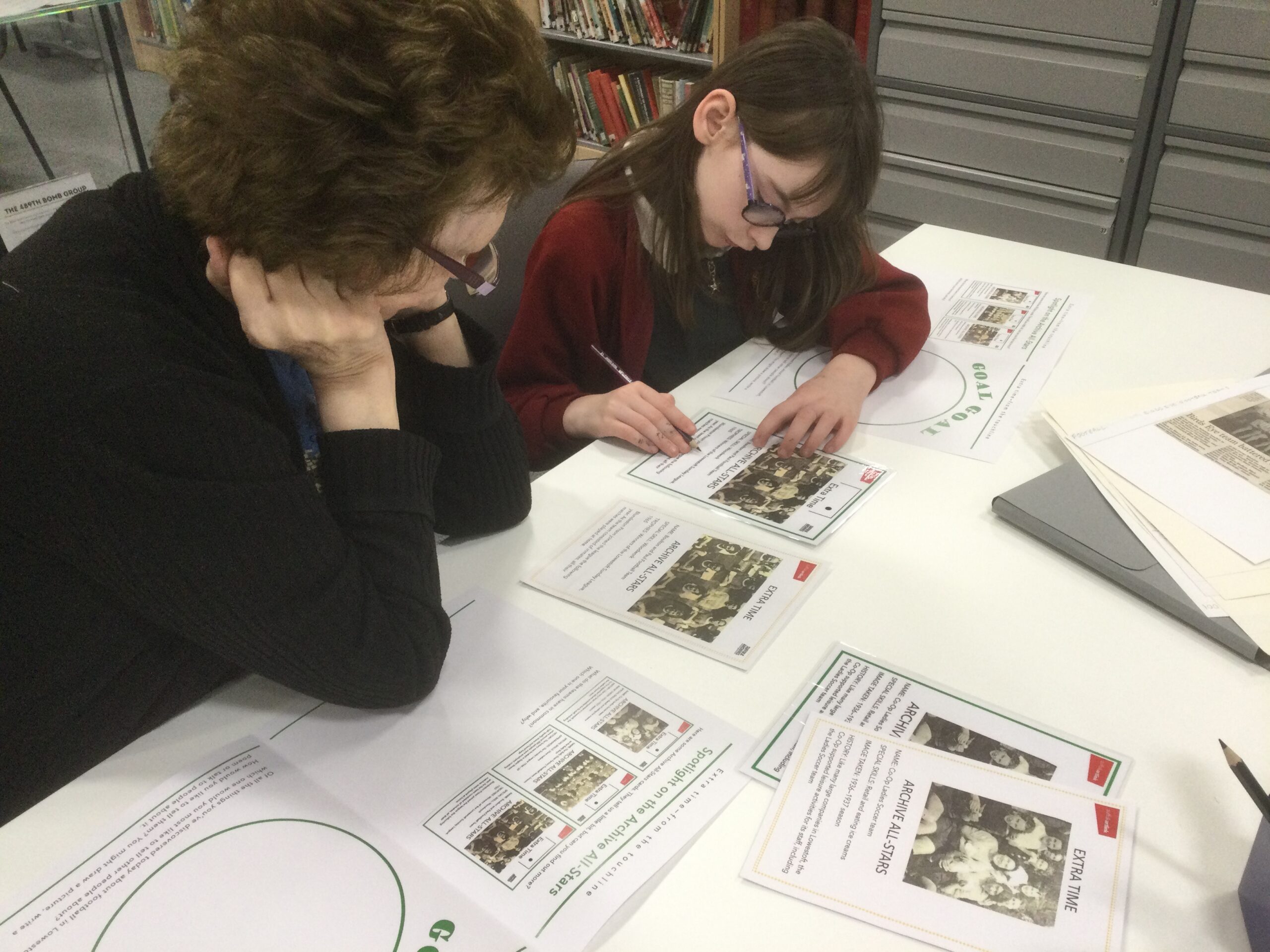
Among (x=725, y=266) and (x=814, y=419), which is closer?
(x=814, y=419)

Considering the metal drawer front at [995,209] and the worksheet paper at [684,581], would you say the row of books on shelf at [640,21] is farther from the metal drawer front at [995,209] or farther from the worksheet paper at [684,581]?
the worksheet paper at [684,581]

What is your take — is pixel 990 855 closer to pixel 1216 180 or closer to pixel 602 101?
pixel 1216 180

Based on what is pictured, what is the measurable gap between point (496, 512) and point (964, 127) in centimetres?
234

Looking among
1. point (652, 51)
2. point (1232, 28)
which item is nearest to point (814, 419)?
point (1232, 28)

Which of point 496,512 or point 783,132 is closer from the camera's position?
point 496,512

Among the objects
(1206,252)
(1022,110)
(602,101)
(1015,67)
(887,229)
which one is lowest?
(887,229)

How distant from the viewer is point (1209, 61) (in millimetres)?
2262

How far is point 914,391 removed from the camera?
120 cm

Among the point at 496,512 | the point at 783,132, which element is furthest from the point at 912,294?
the point at 496,512

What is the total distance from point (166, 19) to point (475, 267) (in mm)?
488

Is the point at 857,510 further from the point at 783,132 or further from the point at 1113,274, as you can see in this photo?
the point at 1113,274

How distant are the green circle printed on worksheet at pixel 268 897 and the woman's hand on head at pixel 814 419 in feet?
2.09

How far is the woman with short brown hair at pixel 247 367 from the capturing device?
63 cm

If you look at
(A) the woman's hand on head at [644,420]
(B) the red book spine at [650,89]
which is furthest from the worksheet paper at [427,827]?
(B) the red book spine at [650,89]
